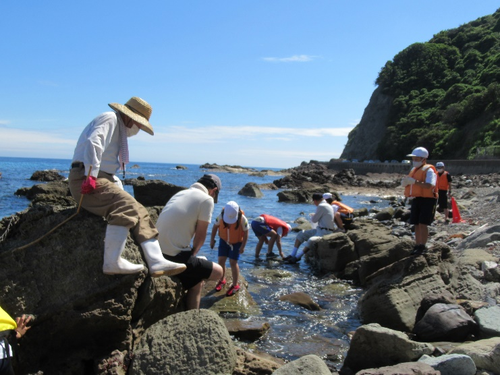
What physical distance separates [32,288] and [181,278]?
5.14 feet

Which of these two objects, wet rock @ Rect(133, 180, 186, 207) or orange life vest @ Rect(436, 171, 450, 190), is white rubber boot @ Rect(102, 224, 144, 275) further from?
orange life vest @ Rect(436, 171, 450, 190)

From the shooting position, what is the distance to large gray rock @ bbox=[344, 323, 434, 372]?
5.51 m

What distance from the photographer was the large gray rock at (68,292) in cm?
433

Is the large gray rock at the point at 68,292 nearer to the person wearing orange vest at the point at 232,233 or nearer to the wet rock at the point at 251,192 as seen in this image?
the person wearing orange vest at the point at 232,233

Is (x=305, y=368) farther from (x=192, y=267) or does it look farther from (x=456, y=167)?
(x=456, y=167)

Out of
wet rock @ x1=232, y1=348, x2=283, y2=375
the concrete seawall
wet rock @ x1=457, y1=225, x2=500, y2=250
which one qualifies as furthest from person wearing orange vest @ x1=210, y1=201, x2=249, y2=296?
→ the concrete seawall

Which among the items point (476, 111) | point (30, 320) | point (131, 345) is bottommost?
point (131, 345)

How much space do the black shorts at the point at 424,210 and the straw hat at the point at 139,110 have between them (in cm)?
527

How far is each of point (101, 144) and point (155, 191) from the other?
31.4ft

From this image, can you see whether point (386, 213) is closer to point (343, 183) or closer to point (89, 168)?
point (89, 168)

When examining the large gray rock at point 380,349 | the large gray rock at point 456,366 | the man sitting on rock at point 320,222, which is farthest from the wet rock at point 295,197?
the large gray rock at point 456,366

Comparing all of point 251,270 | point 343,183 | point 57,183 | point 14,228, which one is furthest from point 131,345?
point 343,183

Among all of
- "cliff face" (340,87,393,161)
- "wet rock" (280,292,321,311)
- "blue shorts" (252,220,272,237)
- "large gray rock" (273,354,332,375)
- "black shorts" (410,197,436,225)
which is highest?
"cliff face" (340,87,393,161)

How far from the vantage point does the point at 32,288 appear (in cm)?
442
